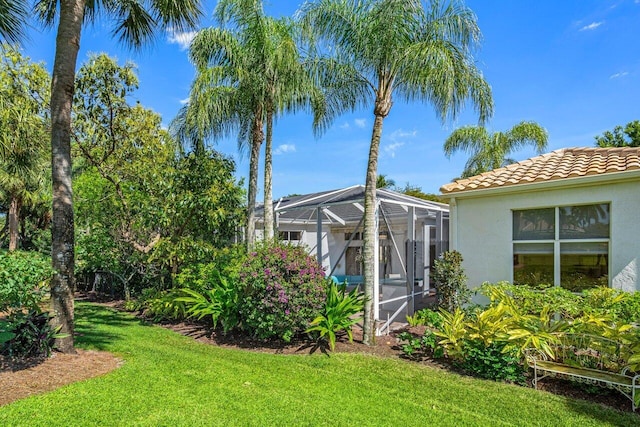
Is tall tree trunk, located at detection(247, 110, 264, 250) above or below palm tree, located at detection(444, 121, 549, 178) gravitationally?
below

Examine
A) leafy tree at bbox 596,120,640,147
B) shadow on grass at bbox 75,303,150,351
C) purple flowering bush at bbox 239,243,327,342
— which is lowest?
shadow on grass at bbox 75,303,150,351

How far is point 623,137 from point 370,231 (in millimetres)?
30248

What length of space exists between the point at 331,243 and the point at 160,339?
38.3 feet

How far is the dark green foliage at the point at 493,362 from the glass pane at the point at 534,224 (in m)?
3.37

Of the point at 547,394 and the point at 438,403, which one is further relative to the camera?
the point at 547,394

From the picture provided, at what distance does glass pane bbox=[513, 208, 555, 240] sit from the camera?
819cm

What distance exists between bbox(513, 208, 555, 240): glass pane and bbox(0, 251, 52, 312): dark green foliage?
9734 mm

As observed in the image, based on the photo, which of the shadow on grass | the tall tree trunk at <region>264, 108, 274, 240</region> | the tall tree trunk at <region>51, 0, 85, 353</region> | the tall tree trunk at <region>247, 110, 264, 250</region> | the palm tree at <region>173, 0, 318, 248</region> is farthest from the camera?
the tall tree trunk at <region>247, 110, 264, 250</region>

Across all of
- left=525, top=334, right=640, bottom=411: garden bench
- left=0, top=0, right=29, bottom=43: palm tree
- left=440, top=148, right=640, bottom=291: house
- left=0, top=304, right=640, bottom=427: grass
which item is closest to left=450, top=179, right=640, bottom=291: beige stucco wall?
left=440, top=148, right=640, bottom=291: house

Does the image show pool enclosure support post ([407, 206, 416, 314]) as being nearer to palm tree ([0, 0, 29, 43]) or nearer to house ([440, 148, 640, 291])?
house ([440, 148, 640, 291])

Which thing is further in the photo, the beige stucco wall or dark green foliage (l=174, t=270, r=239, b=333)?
dark green foliage (l=174, t=270, r=239, b=333)

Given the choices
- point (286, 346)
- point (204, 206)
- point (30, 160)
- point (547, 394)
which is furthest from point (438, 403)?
point (30, 160)

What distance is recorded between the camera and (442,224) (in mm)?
12844

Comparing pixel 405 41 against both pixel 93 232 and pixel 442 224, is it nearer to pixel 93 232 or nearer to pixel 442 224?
pixel 442 224
